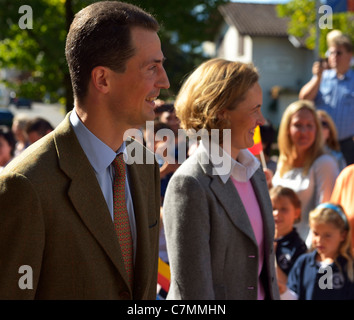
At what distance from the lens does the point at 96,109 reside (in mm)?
1845

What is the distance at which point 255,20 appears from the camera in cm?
4150

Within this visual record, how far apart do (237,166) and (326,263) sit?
1719 millimetres

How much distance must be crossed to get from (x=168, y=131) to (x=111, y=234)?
10.4 feet

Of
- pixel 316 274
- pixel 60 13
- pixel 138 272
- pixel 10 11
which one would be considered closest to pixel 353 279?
pixel 316 274

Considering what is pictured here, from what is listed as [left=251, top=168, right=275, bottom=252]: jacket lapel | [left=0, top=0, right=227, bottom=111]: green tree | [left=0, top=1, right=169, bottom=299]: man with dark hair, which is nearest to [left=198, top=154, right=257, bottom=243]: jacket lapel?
[left=251, top=168, right=275, bottom=252]: jacket lapel

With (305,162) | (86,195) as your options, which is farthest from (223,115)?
(305,162)

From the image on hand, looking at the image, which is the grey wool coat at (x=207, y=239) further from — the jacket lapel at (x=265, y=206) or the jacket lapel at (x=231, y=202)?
the jacket lapel at (x=265, y=206)

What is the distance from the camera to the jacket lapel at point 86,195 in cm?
168

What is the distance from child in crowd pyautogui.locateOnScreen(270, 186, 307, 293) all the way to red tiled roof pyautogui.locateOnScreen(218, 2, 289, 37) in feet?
119

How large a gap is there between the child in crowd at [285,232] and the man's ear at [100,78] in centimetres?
269

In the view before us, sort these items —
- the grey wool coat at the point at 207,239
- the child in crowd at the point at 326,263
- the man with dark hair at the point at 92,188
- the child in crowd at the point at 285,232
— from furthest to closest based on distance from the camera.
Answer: the child in crowd at the point at 285,232 → the child in crowd at the point at 326,263 → the grey wool coat at the point at 207,239 → the man with dark hair at the point at 92,188

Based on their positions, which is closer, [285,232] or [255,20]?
[285,232]

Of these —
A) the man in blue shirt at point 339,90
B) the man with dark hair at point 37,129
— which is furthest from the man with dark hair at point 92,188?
the man in blue shirt at point 339,90

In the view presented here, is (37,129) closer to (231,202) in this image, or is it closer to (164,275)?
(164,275)
